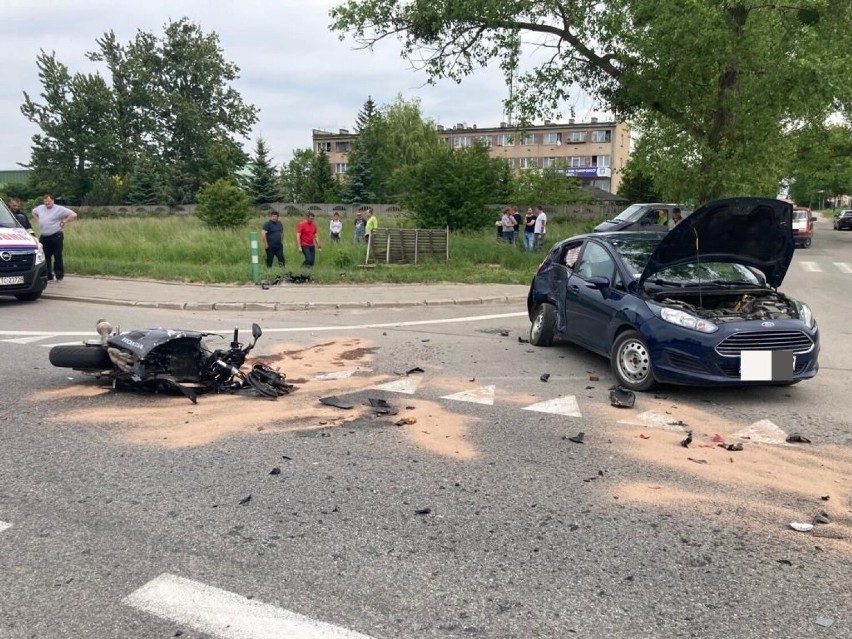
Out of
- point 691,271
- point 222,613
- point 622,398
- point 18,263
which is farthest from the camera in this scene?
point 18,263

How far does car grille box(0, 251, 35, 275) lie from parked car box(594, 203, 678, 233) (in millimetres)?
16875

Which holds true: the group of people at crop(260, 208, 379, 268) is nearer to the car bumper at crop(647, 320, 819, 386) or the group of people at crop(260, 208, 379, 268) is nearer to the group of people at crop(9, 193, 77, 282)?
the group of people at crop(9, 193, 77, 282)

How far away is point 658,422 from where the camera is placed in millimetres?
5883

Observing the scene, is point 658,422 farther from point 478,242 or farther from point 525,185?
point 525,185

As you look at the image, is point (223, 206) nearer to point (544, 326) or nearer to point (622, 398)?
point (544, 326)

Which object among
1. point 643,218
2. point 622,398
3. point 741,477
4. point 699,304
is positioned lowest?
point 741,477

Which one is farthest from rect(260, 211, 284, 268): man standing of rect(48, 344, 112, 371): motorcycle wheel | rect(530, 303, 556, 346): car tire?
rect(48, 344, 112, 371): motorcycle wheel

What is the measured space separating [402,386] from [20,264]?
910 cm

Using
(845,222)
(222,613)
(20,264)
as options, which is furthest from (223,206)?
(845,222)

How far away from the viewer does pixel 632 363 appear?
22.9 ft

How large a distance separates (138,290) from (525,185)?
132ft

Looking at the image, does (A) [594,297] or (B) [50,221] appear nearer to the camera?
(A) [594,297]

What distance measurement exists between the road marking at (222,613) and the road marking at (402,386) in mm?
3719

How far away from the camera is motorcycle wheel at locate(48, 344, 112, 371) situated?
6449mm
